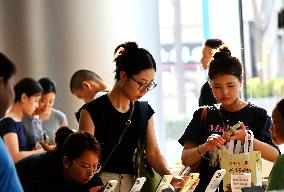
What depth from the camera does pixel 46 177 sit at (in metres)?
2.94

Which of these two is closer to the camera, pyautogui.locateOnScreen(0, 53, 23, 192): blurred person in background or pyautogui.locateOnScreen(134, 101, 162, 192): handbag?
pyautogui.locateOnScreen(0, 53, 23, 192): blurred person in background

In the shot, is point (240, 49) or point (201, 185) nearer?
point (201, 185)

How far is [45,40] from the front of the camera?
19.0ft

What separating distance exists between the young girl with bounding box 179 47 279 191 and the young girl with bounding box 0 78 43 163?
1.49 m

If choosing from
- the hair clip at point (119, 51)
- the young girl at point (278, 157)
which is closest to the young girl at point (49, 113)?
the hair clip at point (119, 51)

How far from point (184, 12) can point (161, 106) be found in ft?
3.35

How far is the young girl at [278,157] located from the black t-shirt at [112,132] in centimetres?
77

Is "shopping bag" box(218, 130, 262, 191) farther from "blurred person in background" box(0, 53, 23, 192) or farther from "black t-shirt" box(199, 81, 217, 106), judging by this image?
"black t-shirt" box(199, 81, 217, 106)

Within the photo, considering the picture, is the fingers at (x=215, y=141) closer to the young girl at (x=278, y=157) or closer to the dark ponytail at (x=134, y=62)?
the young girl at (x=278, y=157)

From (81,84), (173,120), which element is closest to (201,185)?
(81,84)

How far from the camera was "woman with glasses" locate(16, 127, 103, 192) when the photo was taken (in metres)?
2.93

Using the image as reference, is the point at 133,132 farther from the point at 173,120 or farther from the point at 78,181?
the point at 173,120

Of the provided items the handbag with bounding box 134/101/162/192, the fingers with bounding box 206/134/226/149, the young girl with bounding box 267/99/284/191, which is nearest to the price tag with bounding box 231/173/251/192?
the fingers with bounding box 206/134/226/149

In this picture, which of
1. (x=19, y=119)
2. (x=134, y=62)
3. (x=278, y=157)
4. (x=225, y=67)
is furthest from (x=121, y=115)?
(x=19, y=119)
